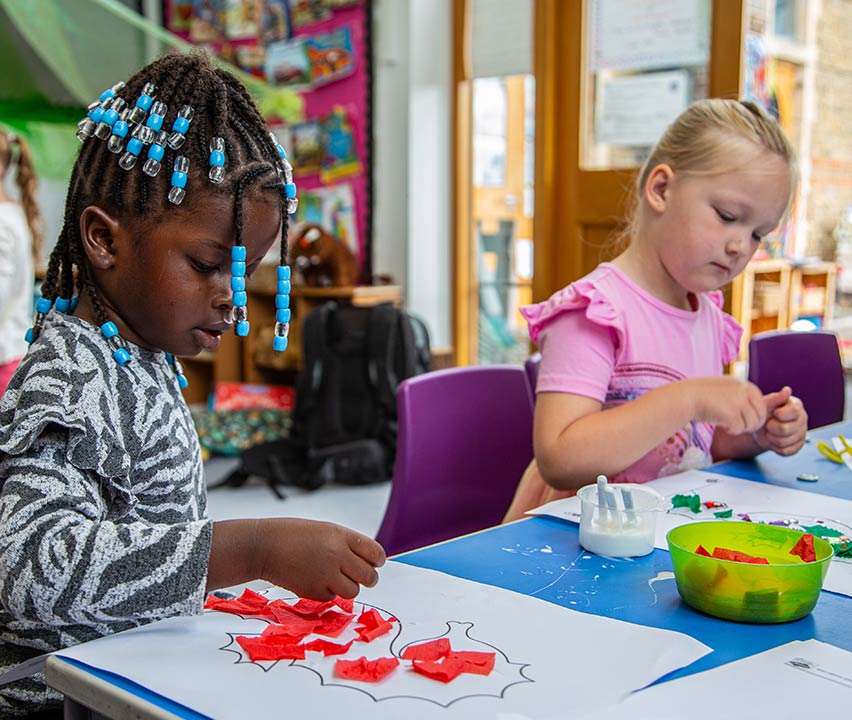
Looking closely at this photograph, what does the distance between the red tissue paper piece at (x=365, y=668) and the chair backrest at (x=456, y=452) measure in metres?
0.71

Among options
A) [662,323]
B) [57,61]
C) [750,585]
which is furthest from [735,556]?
[57,61]

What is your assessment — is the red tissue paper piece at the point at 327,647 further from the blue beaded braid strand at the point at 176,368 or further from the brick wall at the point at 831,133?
the brick wall at the point at 831,133

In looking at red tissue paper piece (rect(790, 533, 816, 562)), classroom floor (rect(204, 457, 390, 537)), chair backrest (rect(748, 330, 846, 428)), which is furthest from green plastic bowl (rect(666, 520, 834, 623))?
classroom floor (rect(204, 457, 390, 537))

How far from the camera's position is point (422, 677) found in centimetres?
66

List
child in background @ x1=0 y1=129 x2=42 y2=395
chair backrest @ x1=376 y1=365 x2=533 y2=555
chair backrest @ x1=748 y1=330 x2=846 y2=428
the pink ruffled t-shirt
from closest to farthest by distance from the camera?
1. the pink ruffled t-shirt
2. chair backrest @ x1=376 y1=365 x2=533 y2=555
3. chair backrest @ x1=748 y1=330 x2=846 y2=428
4. child in background @ x1=0 y1=129 x2=42 y2=395

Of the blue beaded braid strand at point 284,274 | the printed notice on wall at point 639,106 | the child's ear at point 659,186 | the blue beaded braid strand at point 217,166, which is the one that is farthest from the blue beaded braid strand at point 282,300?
the printed notice on wall at point 639,106

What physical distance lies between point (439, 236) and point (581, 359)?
2.71m

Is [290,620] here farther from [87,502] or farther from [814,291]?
[814,291]

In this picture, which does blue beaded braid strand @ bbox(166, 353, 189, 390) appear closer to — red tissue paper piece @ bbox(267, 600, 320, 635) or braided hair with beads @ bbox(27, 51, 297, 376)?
braided hair with beads @ bbox(27, 51, 297, 376)

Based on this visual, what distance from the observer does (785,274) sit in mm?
3270

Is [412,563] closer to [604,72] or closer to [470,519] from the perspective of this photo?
[470,519]

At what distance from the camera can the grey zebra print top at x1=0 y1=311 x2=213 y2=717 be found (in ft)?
2.39

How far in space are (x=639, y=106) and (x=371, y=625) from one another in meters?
2.71

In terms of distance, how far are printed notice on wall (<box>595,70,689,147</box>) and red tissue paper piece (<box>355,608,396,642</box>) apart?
8.55 feet
